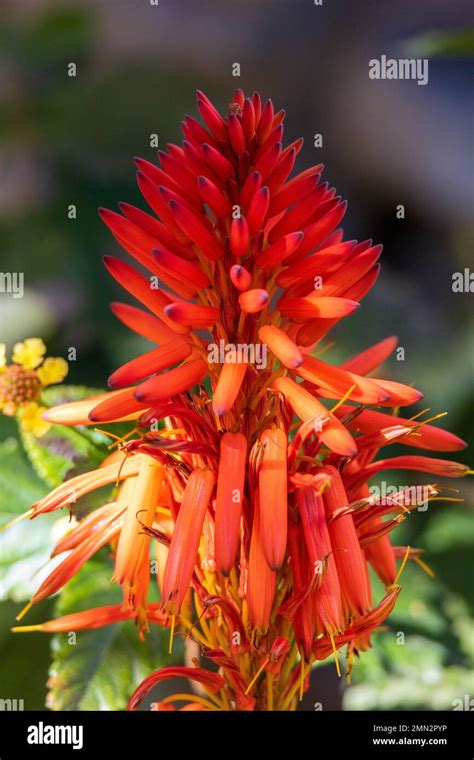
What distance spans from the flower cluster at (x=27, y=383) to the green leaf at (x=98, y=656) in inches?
6.7

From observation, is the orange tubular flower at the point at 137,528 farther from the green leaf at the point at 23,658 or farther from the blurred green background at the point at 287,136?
the blurred green background at the point at 287,136

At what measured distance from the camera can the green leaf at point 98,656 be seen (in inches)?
29.0

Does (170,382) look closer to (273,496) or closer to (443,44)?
(273,496)

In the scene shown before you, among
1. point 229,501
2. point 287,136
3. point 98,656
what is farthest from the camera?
point 287,136

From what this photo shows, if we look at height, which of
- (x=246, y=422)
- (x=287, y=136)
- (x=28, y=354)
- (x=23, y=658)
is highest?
(x=287, y=136)

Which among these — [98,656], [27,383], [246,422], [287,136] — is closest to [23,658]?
[98,656]

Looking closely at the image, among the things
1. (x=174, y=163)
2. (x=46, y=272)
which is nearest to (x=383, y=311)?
(x=46, y=272)

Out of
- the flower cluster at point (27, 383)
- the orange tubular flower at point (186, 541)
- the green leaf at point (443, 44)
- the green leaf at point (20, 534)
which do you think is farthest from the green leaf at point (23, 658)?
the green leaf at point (443, 44)

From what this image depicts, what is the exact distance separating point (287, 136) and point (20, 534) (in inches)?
23.4

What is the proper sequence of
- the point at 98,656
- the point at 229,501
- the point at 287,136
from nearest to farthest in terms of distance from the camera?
the point at 229,501 < the point at 98,656 < the point at 287,136

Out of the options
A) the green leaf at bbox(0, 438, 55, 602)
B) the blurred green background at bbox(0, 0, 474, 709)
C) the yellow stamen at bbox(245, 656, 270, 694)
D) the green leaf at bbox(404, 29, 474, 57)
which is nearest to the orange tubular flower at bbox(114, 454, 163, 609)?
the yellow stamen at bbox(245, 656, 270, 694)

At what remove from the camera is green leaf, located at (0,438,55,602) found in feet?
2.71

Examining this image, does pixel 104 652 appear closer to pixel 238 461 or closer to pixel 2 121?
pixel 238 461

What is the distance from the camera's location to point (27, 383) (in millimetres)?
826
